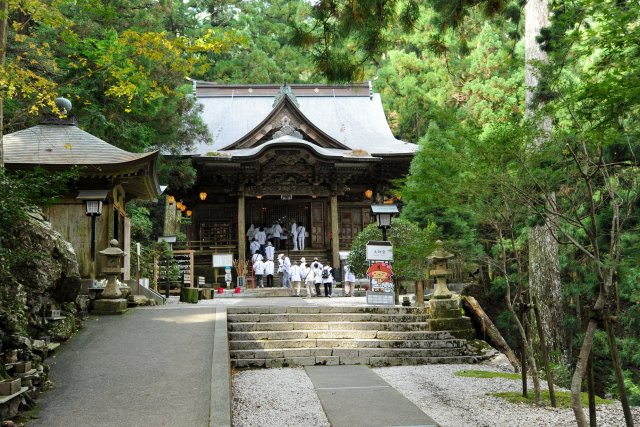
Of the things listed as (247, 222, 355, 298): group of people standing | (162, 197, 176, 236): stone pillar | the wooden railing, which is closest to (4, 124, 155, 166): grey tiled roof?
(247, 222, 355, 298): group of people standing

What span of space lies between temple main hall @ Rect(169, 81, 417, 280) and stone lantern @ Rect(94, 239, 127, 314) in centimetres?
1021

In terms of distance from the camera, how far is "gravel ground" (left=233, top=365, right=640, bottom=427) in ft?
20.6

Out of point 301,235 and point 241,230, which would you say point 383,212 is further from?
point 301,235

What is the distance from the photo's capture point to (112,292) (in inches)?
455

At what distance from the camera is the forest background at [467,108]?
18.1 ft

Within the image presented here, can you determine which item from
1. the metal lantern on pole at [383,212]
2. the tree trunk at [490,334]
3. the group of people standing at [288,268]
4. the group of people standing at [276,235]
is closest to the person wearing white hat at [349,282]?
the group of people standing at [288,268]

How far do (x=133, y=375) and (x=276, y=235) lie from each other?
1728cm

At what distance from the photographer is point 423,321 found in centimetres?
1134

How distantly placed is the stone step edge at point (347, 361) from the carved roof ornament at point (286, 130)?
15.2 metres

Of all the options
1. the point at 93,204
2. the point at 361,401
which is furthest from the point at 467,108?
the point at 361,401

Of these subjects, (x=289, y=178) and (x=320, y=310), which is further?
(x=289, y=178)

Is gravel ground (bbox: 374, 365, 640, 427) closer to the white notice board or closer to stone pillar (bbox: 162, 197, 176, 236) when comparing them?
the white notice board

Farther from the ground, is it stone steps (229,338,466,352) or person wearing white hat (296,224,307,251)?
person wearing white hat (296,224,307,251)

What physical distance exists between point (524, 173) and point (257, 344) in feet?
18.4
